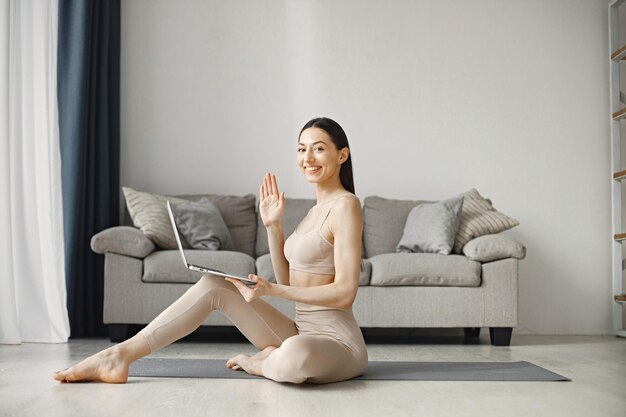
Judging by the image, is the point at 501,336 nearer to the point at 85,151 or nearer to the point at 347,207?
the point at 347,207

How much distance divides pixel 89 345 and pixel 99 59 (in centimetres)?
195

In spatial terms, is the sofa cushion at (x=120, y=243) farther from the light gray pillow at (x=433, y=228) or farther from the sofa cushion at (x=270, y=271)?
the light gray pillow at (x=433, y=228)

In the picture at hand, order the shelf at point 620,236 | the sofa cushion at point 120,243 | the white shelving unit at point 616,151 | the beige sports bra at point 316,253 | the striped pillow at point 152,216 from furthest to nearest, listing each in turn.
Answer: the white shelving unit at point 616,151 → the shelf at point 620,236 → the striped pillow at point 152,216 → the sofa cushion at point 120,243 → the beige sports bra at point 316,253

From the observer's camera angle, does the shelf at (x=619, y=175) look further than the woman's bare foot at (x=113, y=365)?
Yes

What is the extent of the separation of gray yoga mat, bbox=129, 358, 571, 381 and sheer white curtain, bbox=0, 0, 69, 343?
121 centimetres

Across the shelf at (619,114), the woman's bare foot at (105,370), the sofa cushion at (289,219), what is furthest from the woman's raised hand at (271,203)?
the shelf at (619,114)

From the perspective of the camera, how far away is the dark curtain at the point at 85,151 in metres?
4.63

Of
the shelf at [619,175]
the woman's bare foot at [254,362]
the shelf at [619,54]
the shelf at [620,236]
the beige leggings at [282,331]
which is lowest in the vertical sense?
the woman's bare foot at [254,362]

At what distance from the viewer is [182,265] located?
4.26m

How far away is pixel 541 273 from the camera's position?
5516 millimetres

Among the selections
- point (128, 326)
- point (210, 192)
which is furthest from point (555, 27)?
point (128, 326)

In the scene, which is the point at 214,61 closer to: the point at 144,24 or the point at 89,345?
the point at 144,24

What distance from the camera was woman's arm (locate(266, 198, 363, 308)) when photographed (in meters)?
2.50

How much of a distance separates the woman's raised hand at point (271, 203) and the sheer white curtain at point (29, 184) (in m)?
1.96
